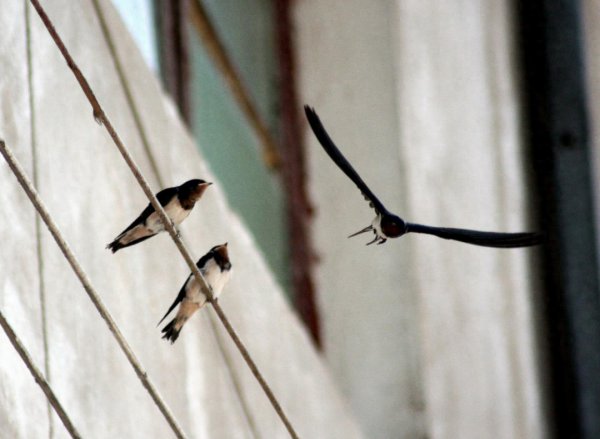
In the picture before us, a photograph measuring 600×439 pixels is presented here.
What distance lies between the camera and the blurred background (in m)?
2.92

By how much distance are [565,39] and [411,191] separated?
2.81 feet

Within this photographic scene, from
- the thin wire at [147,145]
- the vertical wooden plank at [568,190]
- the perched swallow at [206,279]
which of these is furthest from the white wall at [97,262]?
the vertical wooden plank at [568,190]

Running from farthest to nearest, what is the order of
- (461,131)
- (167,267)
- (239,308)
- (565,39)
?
1. (565,39)
2. (461,131)
3. (239,308)
4. (167,267)

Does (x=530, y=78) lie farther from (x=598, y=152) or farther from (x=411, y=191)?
(x=411, y=191)

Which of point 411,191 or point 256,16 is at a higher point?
point 256,16

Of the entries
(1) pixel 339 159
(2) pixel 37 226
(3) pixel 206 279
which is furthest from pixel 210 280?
(2) pixel 37 226

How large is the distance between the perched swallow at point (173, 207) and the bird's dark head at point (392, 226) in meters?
0.14

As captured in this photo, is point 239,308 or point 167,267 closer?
point 167,267

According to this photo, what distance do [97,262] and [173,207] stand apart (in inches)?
26.7

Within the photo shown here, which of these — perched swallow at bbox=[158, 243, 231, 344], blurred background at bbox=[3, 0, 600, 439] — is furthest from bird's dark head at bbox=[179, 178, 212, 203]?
blurred background at bbox=[3, 0, 600, 439]

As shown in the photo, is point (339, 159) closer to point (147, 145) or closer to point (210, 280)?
point (210, 280)

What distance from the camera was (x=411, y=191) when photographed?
2896 millimetres

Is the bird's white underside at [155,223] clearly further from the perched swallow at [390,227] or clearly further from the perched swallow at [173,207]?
the perched swallow at [390,227]

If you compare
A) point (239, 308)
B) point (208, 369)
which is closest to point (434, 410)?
point (239, 308)
